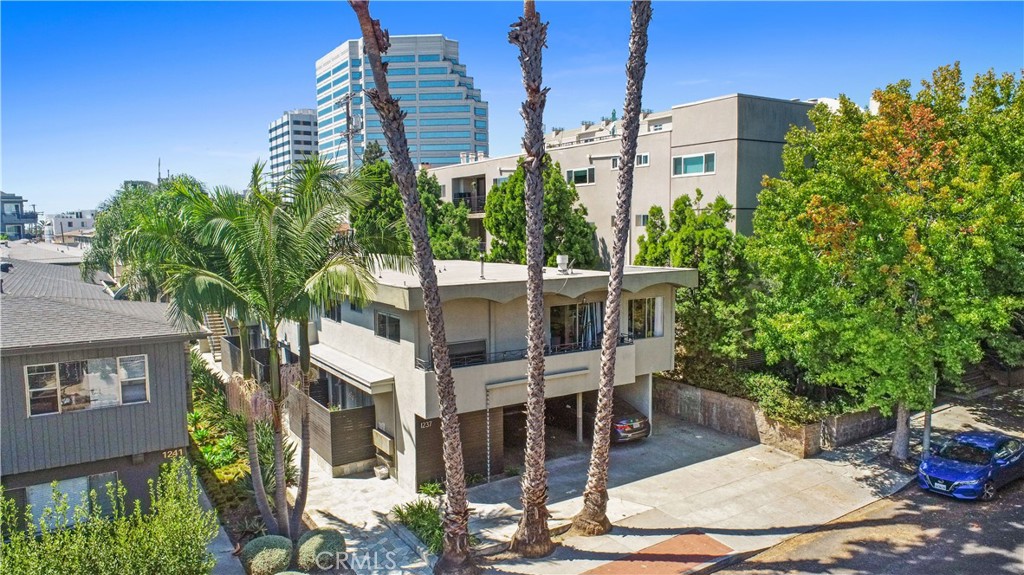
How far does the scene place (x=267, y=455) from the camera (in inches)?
714

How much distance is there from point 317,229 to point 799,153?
48.6 ft

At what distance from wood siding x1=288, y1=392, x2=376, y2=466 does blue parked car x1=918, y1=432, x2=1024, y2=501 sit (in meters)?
15.3

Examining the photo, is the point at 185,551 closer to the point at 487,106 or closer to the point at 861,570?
→ the point at 861,570

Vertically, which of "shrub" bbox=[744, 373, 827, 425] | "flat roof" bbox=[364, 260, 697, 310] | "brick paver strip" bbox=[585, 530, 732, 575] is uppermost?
"flat roof" bbox=[364, 260, 697, 310]

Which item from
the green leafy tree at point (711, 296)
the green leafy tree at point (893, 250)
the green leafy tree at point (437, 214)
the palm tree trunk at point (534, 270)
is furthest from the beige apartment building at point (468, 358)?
the green leafy tree at point (437, 214)

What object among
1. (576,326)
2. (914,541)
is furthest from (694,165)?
(914,541)

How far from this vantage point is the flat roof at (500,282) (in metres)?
17.8

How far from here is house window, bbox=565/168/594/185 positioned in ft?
116

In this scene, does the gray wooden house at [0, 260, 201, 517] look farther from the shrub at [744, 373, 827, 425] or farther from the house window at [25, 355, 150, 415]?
the shrub at [744, 373, 827, 425]

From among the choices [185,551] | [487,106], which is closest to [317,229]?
[185,551]

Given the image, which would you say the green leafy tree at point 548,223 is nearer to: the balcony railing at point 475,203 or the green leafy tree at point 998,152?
the balcony railing at point 475,203

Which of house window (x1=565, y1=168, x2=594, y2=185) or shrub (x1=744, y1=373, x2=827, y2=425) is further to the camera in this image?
house window (x1=565, y1=168, x2=594, y2=185)

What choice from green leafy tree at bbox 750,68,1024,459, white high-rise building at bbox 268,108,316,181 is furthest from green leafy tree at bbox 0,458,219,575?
white high-rise building at bbox 268,108,316,181

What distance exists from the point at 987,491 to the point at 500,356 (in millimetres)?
13088
